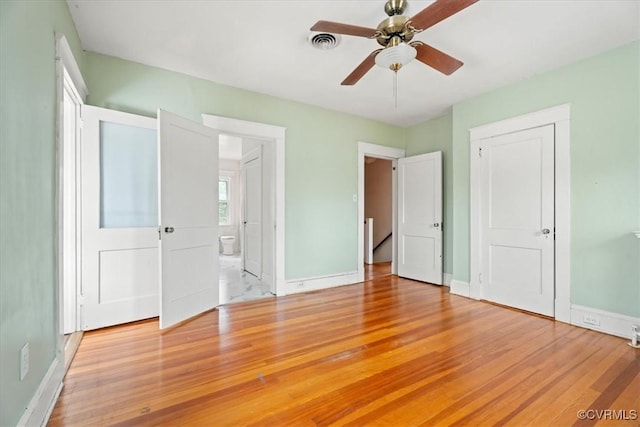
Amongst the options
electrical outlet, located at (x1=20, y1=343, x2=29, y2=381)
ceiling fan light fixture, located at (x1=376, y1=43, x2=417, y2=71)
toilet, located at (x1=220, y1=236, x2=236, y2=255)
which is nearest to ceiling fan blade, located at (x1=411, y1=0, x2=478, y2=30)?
ceiling fan light fixture, located at (x1=376, y1=43, x2=417, y2=71)

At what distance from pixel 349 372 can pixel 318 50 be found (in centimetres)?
274

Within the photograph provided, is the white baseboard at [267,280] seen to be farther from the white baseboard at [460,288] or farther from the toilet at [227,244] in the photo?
the toilet at [227,244]

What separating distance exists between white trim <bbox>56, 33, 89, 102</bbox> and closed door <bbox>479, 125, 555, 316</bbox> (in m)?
4.20

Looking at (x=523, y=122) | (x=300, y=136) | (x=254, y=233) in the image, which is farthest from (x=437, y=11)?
(x=254, y=233)

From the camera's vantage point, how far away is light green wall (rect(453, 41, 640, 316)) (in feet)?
8.42

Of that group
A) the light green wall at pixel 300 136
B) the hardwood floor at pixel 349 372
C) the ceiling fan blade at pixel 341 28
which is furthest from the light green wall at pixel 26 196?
the ceiling fan blade at pixel 341 28

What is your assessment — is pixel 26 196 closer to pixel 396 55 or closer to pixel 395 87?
pixel 396 55

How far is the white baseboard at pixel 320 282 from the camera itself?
13.1 feet

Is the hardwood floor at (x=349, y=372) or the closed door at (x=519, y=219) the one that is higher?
the closed door at (x=519, y=219)

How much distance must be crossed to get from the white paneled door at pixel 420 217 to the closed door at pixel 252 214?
95.0 inches

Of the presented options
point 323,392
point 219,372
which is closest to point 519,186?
point 323,392

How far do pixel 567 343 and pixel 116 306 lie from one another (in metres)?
4.09

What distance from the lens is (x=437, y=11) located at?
5.66 ft

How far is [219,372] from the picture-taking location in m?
1.99
